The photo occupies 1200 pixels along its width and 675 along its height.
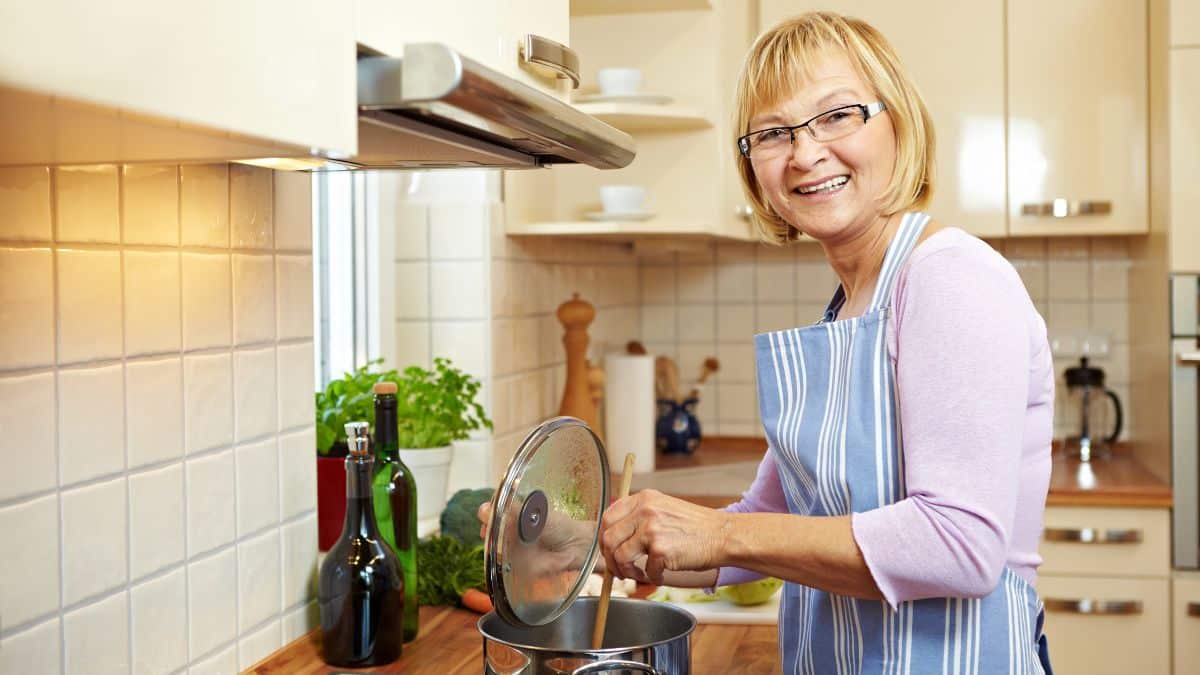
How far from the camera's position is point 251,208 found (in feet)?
4.68

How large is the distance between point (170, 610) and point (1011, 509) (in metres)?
0.83

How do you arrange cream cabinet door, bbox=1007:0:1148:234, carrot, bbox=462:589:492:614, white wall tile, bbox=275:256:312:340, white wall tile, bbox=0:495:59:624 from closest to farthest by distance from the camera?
1. white wall tile, bbox=0:495:59:624
2. white wall tile, bbox=275:256:312:340
3. carrot, bbox=462:589:492:614
4. cream cabinet door, bbox=1007:0:1148:234

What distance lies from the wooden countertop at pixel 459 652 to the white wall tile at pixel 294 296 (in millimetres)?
384

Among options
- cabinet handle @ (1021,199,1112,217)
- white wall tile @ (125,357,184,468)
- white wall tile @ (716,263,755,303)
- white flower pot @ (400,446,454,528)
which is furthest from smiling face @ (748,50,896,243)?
white wall tile @ (716,263,755,303)

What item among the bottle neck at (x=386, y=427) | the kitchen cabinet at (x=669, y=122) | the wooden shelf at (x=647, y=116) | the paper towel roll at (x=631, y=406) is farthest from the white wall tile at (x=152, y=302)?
the paper towel roll at (x=631, y=406)

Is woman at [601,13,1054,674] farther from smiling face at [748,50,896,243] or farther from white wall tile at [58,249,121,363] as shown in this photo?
white wall tile at [58,249,121,363]

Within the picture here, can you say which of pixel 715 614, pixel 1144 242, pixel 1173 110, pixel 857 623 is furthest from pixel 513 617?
pixel 1144 242

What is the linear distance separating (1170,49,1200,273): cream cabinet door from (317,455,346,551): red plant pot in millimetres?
2007

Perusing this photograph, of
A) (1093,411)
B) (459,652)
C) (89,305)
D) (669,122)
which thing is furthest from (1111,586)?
(89,305)

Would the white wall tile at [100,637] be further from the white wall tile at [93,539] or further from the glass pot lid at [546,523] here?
the glass pot lid at [546,523]

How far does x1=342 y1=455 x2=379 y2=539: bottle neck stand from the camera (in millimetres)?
1449

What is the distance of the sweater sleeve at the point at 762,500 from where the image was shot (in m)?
1.49

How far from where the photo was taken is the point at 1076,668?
280 centimetres

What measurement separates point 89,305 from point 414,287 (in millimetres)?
1311
